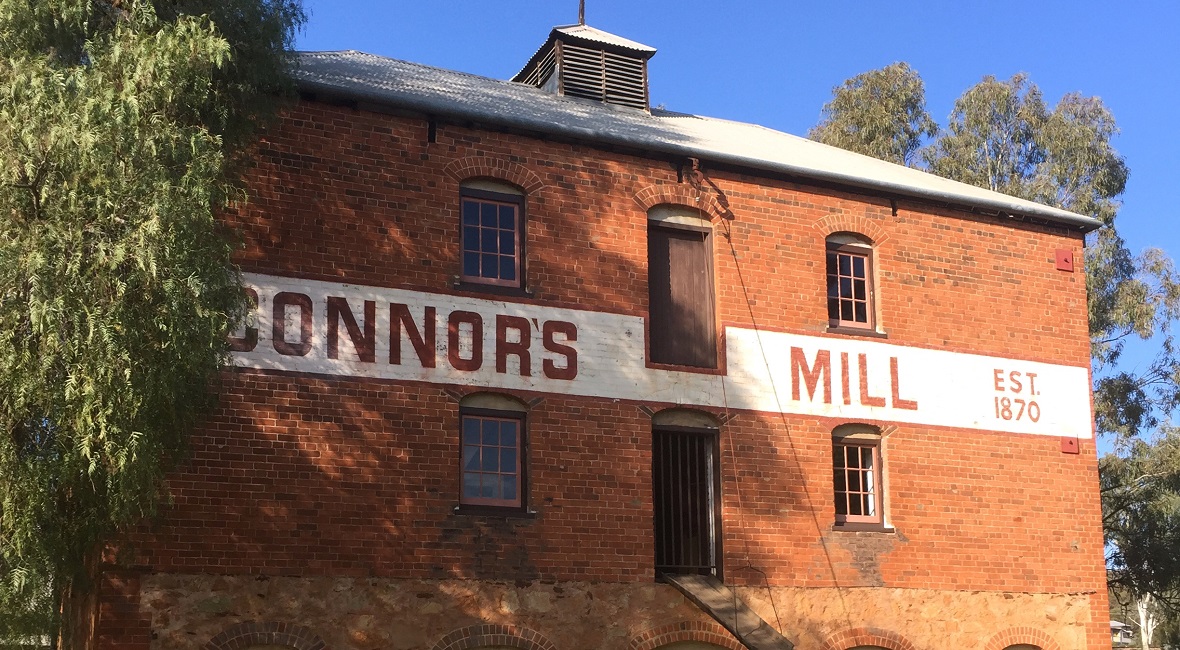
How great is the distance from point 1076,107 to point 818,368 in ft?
65.0

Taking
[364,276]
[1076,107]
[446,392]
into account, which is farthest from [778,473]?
[1076,107]

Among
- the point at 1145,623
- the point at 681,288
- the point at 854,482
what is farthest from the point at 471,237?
the point at 1145,623

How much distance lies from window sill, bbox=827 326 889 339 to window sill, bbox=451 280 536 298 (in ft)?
14.2

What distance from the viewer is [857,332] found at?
18656 millimetres

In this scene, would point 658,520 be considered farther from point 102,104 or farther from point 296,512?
point 102,104

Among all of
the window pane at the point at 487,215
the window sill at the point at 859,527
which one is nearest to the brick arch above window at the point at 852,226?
the window sill at the point at 859,527

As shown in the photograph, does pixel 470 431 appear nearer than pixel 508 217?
Yes

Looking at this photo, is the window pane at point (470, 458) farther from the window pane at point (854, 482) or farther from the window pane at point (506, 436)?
the window pane at point (854, 482)

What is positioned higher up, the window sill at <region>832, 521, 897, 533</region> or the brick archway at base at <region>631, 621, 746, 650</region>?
the window sill at <region>832, 521, 897, 533</region>

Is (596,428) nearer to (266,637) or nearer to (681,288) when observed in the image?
(681,288)

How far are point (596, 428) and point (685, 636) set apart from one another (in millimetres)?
2679

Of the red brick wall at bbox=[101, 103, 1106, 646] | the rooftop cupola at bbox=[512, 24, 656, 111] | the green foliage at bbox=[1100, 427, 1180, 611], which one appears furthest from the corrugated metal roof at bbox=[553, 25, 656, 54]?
the green foliage at bbox=[1100, 427, 1180, 611]

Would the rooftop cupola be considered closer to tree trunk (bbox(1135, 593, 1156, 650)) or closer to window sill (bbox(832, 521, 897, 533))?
window sill (bbox(832, 521, 897, 533))

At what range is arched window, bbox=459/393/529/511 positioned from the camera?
16.1m
